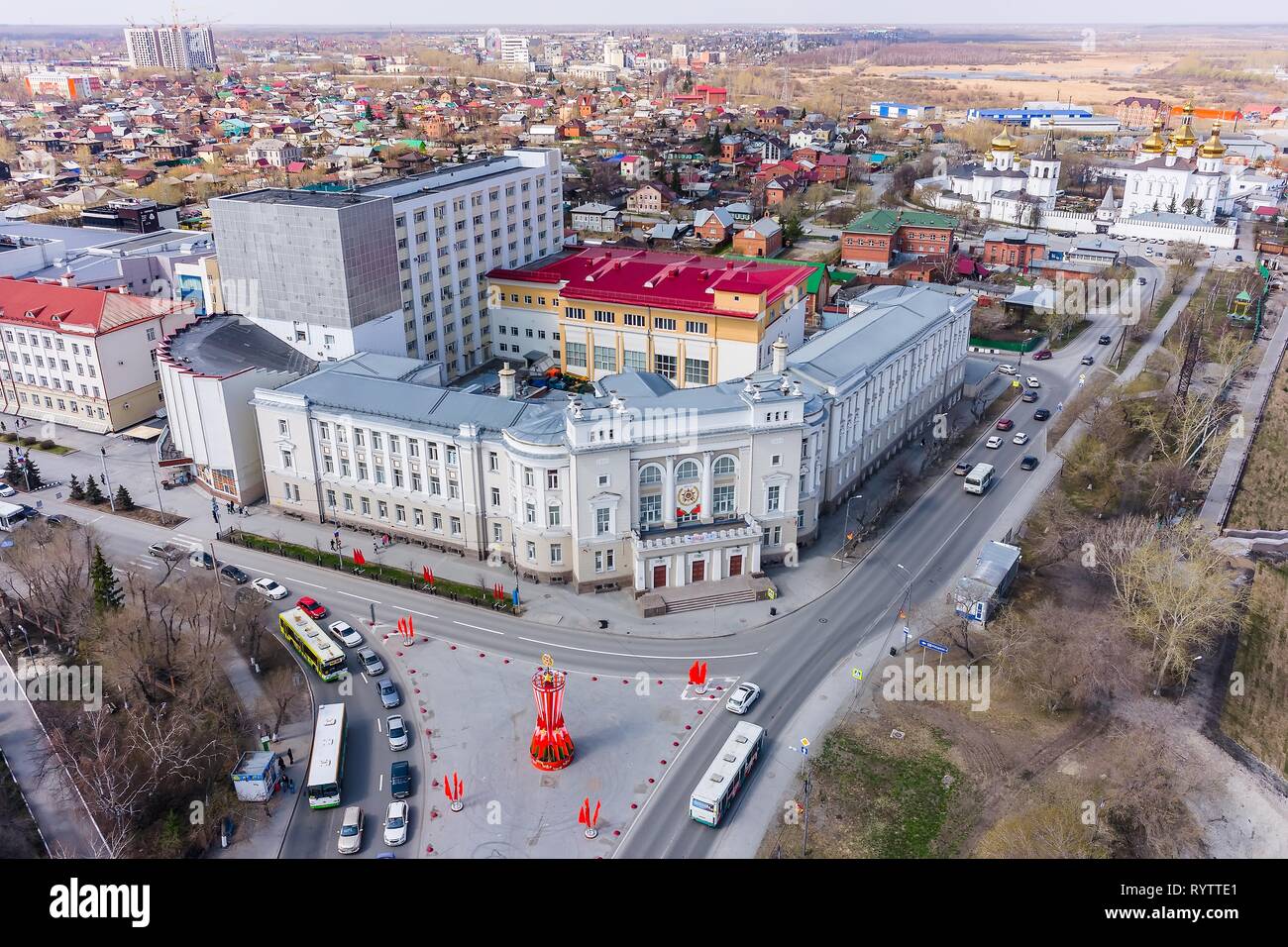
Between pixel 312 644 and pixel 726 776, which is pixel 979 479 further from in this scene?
pixel 312 644

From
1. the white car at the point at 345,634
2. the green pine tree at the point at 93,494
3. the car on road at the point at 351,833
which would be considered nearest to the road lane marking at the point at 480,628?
the white car at the point at 345,634

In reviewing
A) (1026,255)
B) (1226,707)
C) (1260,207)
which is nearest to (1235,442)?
(1226,707)

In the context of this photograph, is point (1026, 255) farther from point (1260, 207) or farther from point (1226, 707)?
point (1226, 707)

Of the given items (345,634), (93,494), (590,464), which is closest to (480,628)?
(345,634)

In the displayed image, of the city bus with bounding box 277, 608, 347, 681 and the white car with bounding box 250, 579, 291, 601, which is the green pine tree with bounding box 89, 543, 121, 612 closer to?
the white car with bounding box 250, 579, 291, 601

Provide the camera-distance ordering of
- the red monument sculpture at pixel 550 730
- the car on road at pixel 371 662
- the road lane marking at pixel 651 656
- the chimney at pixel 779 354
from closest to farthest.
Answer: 1. the red monument sculpture at pixel 550 730
2. the car on road at pixel 371 662
3. the road lane marking at pixel 651 656
4. the chimney at pixel 779 354

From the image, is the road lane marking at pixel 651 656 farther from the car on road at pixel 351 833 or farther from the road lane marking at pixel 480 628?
the car on road at pixel 351 833

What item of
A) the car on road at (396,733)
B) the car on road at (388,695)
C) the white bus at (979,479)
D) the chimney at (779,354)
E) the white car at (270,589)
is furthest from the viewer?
the white bus at (979,479)
